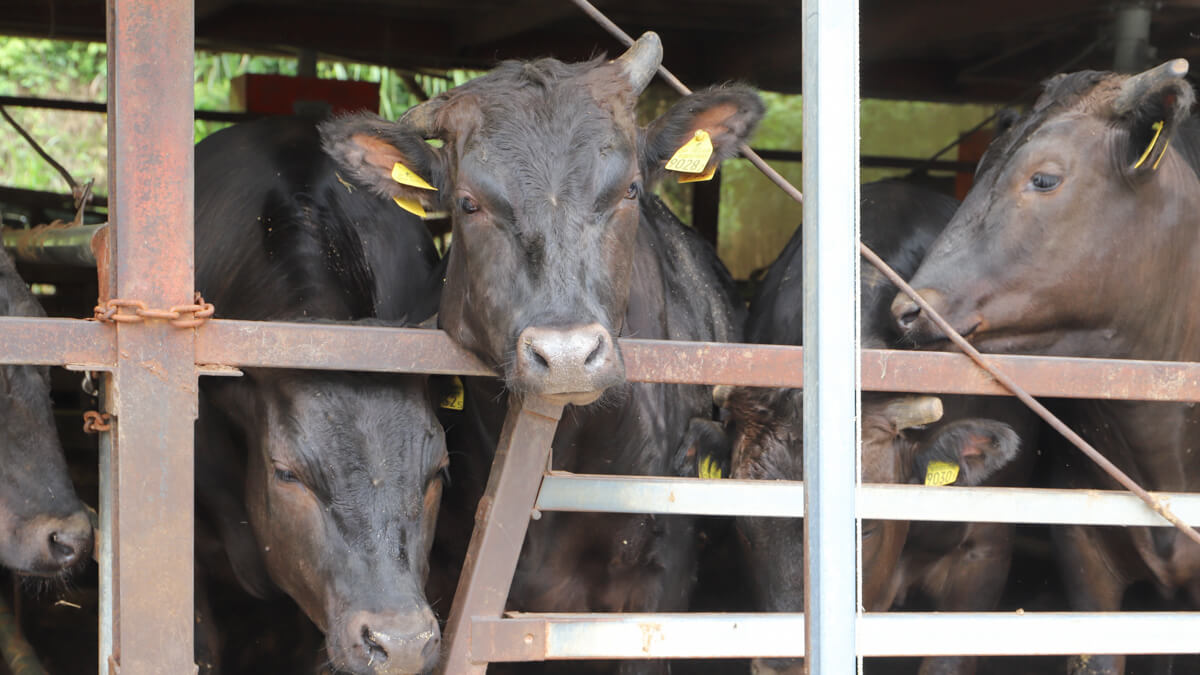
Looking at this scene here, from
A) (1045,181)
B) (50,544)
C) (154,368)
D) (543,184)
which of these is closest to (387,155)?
(543,184)

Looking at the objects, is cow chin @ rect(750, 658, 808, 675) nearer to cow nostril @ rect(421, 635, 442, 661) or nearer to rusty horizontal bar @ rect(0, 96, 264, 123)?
cow nostril @ rect(421, 635, 442, 661)

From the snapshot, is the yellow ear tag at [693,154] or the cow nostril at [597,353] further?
the yellow ear tag at [693,154]

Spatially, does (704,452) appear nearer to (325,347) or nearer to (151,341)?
(325,347)

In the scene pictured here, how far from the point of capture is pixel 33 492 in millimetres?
3363

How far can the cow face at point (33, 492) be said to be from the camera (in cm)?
330

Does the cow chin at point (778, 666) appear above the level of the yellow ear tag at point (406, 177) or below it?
below

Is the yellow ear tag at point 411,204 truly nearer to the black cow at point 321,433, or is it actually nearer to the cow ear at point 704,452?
the black cow at point 321,433

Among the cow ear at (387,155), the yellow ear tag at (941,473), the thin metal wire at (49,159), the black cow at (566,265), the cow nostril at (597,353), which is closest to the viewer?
the cow nostril at (597,353)

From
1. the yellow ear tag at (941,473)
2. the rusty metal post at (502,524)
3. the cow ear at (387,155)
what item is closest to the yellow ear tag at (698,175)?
the cow ear at (387,155)

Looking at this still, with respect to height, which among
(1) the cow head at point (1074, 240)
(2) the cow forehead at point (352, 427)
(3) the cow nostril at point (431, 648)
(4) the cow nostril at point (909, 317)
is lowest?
(3) the cow nostril at point (431, 648)

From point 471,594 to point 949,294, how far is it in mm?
1806

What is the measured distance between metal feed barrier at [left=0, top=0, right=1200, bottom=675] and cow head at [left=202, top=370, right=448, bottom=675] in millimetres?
166

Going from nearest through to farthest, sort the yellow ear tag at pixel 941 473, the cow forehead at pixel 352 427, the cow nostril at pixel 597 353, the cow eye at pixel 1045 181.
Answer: the cow nostril at pixel 597 353 < the cow forehead at pixel 352 427 < the yellow ear tag at pixel 941 473 < the cow eye at pixel 1045 181

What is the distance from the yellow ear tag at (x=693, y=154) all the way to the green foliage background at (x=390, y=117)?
27.6ft
